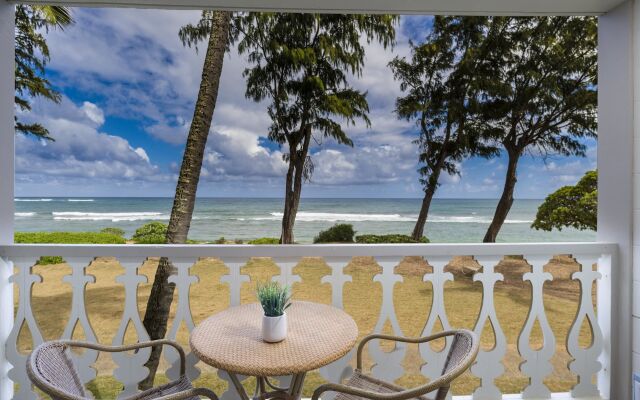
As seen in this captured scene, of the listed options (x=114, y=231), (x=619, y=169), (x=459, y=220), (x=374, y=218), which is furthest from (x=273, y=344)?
(x=114, y=231)

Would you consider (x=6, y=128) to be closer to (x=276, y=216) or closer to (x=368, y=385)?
(x=368, y=385)

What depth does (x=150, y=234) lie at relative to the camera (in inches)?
564

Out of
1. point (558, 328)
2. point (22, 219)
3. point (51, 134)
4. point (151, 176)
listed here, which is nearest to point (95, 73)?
point (51, 134)

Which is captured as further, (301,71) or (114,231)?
(114,231)

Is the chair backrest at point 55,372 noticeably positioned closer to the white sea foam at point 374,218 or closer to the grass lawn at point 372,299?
the grass lawn at point 372,299

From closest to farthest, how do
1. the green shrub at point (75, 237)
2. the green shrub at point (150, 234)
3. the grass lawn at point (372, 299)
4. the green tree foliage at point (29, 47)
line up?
the green tree foliage at point (29, 47) < the grass lawn at point (372, 299) < the green shrub at point (150, 234) < the green shrub at point (75, 237)

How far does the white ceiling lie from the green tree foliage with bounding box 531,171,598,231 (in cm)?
732

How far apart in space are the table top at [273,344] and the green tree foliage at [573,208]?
848 cm

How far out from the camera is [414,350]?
6.80 metres

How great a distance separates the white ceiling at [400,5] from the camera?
205 cm

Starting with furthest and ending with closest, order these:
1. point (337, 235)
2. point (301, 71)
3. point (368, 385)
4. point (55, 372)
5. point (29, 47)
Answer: point (337, 235), point (301, 71), point (29, 47), point (368, 385), point (55, 372)

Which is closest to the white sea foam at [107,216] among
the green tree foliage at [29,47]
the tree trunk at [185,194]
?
the green tree foliage at [29,47]

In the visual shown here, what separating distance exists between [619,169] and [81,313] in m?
3.19

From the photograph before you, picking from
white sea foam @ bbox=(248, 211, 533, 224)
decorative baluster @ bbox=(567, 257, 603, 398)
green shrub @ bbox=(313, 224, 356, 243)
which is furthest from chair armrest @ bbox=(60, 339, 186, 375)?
white sea foam @ bbox=(248, 211, 533, 224)
